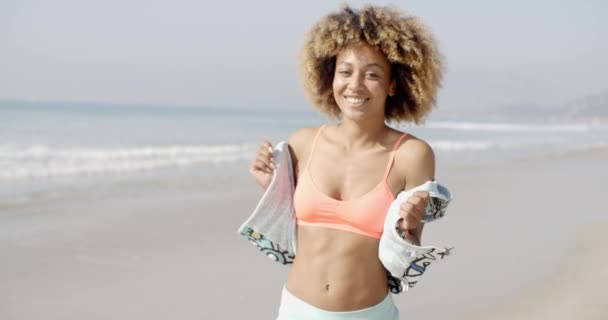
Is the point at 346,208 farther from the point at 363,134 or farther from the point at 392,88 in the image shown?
the point at 392,88

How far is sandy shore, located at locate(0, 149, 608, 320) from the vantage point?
196 inches

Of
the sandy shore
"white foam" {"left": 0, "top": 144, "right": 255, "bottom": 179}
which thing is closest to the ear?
the sandy shore

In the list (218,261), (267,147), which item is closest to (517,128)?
(218,261)

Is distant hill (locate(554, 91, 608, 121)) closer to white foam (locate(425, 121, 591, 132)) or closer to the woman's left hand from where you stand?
white foam (locate(425, 121, 591, 132))

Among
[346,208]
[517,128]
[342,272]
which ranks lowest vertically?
[517,128]

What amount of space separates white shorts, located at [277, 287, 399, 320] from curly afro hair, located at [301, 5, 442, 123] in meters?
0.70

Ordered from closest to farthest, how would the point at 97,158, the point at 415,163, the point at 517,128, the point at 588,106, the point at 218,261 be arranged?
the point at 415,163 → the point at 218,261 → the point at 97,158 → the point at 517,128 → the point at 588,106

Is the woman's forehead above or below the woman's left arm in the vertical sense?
above

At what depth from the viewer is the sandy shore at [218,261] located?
4.98 metres

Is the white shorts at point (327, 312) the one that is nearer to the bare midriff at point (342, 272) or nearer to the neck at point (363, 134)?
the bare midriff at point (342, 272)

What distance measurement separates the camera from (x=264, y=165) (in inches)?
104

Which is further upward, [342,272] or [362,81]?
[362,81]

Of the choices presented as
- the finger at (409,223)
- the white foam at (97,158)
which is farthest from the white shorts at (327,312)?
the white foam at (97,158)

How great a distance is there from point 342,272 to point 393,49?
2.60 feet
